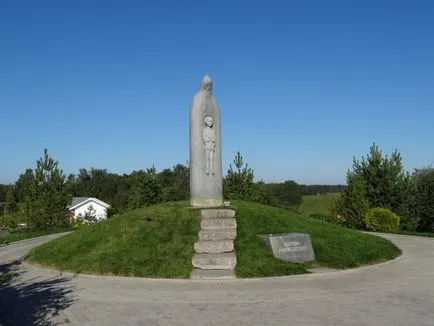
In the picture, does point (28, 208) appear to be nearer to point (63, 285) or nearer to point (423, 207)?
point (63, 285)

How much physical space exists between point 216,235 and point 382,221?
51.8 feet

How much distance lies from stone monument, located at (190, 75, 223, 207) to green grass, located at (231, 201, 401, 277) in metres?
1.29

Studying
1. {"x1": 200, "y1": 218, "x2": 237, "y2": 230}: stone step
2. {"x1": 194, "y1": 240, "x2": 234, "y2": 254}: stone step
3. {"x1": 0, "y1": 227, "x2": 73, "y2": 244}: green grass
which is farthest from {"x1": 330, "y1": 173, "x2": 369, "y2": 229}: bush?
{"x1": 0, "y1": 227, "x2": 73, "y2": 244}: green grass

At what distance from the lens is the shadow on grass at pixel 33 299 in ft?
27.7

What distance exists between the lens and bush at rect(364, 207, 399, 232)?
26.5 m

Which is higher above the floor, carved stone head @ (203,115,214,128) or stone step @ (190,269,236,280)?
carved stone head @ (203,115,214,128)

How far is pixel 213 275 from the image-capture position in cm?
1198

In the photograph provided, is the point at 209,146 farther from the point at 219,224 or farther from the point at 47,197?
the point at 47,197

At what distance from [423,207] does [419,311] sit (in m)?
31.1

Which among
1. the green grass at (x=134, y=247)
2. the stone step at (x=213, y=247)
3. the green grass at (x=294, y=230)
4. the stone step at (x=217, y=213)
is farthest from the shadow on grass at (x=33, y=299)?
the stone step at (x=217, y=213)

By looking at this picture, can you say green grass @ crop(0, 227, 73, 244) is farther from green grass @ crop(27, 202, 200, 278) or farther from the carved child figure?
the carved child figure

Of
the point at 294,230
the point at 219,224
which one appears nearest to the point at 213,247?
the point at 219,224

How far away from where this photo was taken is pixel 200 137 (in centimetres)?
1802

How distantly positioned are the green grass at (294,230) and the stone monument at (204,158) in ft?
4.23
